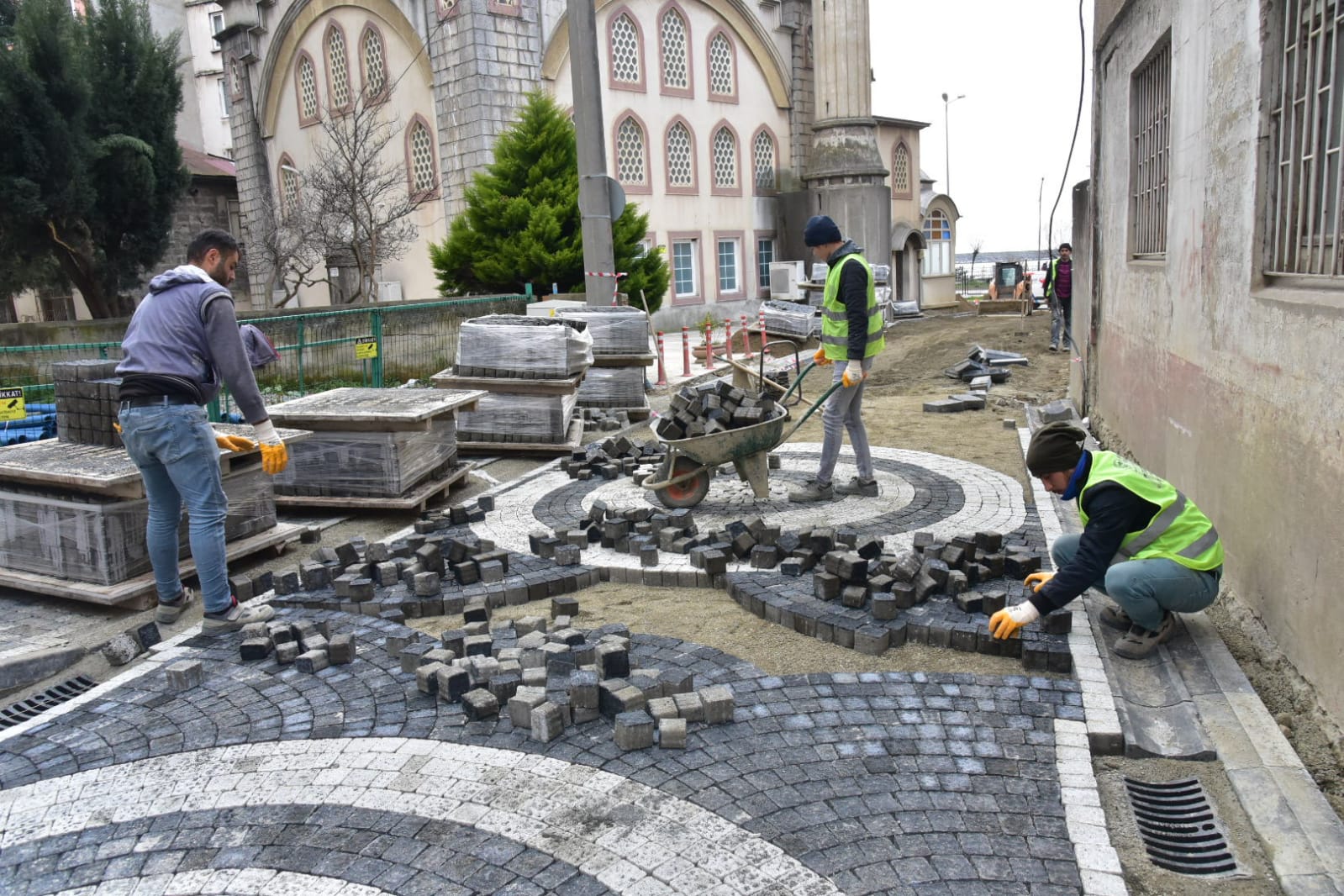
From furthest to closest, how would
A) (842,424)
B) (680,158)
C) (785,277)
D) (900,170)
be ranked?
(900,170) → (785,277) → (680,158) → (842,424)

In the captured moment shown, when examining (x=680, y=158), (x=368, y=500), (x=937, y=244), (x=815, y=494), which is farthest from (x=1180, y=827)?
(x=937, y=244)

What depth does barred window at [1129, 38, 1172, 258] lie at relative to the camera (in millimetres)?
7492

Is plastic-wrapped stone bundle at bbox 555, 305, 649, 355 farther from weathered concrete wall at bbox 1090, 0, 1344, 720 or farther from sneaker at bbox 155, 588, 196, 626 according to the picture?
sneaker at bbox 155, 588, 196, 626

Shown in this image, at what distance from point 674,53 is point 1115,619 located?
24677 millimetres

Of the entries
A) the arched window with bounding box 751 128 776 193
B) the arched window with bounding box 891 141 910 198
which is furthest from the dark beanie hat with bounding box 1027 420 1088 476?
the arched window with bounding box 891 141 910 198

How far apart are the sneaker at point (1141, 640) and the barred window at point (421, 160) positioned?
21330mm

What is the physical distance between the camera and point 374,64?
23766mm

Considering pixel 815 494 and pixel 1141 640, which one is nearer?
pixel 1141 640

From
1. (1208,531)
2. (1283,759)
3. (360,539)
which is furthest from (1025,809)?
(360,539)

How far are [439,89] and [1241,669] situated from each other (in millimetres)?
21948

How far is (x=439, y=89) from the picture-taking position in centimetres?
2238

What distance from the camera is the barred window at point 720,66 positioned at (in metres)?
27.4

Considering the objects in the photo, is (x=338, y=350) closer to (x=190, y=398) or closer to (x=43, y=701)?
(x=190, y=398)

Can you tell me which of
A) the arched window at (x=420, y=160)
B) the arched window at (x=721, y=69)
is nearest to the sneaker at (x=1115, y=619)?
the arched window at (x=420, y=160)
